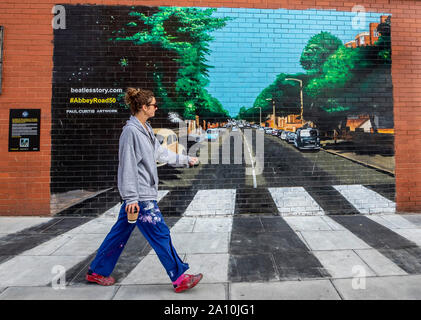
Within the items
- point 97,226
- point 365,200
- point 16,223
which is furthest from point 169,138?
point 365,200

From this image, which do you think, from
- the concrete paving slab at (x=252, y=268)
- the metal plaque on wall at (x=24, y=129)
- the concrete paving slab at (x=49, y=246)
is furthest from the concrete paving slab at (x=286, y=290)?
the metal plaque on wall at (x=24, y=129)

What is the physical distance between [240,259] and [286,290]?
83 centimetres

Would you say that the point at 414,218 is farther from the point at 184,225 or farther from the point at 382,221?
the point at 184,225

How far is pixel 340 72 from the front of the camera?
18.4 ft

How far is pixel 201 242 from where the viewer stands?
155 inches

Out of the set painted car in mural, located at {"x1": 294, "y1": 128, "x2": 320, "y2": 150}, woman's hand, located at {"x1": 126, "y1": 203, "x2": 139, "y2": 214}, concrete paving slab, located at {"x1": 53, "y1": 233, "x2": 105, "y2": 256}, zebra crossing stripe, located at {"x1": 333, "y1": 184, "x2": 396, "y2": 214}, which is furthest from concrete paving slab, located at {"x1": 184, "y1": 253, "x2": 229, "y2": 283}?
zebra crossing stripe, located at {"x1": 333, "y1": 184, "x2": 396, "y2": 214}

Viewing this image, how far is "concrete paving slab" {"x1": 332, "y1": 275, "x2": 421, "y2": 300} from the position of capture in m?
2.44

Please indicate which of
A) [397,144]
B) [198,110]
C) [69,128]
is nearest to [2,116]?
[69,128]

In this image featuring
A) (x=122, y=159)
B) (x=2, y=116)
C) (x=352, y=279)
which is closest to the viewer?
(x=122, y=159)

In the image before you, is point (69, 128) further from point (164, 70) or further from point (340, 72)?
point (340, 72)

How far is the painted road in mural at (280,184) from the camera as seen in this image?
5.34 m

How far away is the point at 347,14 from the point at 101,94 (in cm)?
569

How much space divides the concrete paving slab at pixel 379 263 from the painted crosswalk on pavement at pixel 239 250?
0.01 meters

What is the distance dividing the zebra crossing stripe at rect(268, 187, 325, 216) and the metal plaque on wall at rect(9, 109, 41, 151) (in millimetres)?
5031
